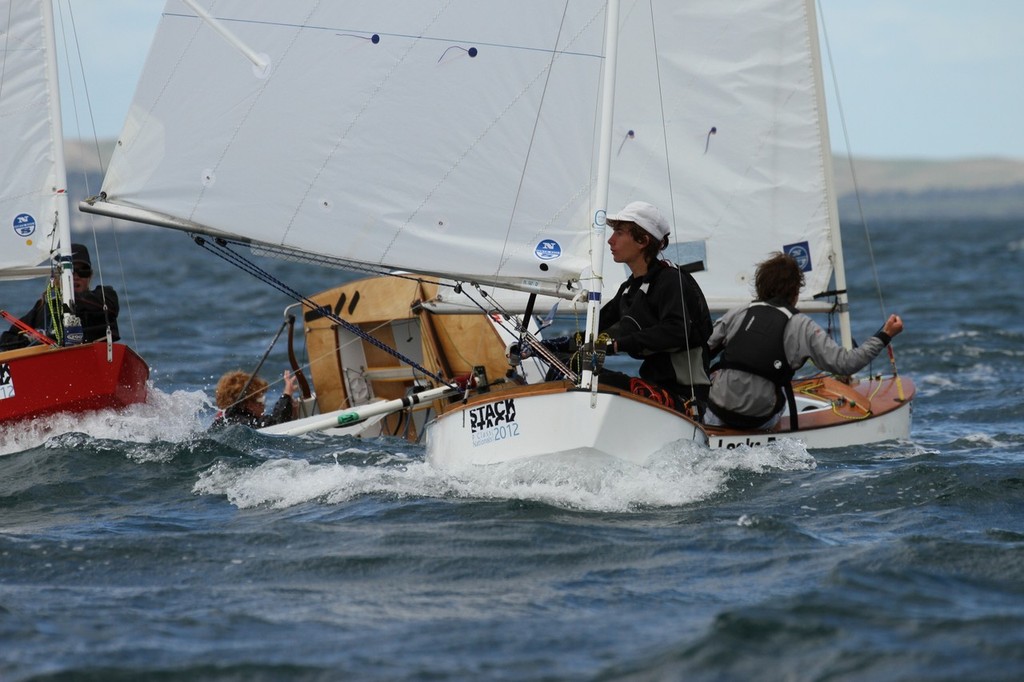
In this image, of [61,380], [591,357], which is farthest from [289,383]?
[591,357]

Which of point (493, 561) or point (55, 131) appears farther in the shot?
point (55, 131)

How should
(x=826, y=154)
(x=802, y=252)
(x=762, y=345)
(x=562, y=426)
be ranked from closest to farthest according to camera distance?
(x=562, y=426) → (x=762, y=345) → (x=826, y=154) → (x=802, y=252)

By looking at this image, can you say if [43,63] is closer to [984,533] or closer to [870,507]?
[870,507]

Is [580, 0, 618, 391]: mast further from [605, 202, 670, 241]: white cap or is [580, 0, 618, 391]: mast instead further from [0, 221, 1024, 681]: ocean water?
[0, 221, 1024, 681]: ocean water

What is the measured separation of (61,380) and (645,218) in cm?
401

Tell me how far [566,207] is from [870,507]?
2130mm

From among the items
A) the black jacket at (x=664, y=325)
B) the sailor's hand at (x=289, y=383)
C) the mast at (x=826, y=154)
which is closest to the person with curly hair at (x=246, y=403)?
the sailor's hand at (x=289, y=383)

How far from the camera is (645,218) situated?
704cm

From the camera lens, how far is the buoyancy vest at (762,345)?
773cm

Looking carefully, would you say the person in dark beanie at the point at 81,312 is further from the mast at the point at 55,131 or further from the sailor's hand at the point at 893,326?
the sailor's hand at the point at 893,326

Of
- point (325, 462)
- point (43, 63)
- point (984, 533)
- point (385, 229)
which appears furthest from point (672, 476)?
point (43, 63)

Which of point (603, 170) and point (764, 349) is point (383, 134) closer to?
point (603, 170)

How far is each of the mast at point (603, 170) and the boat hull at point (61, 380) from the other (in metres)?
3.59

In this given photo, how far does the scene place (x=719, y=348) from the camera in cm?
796
